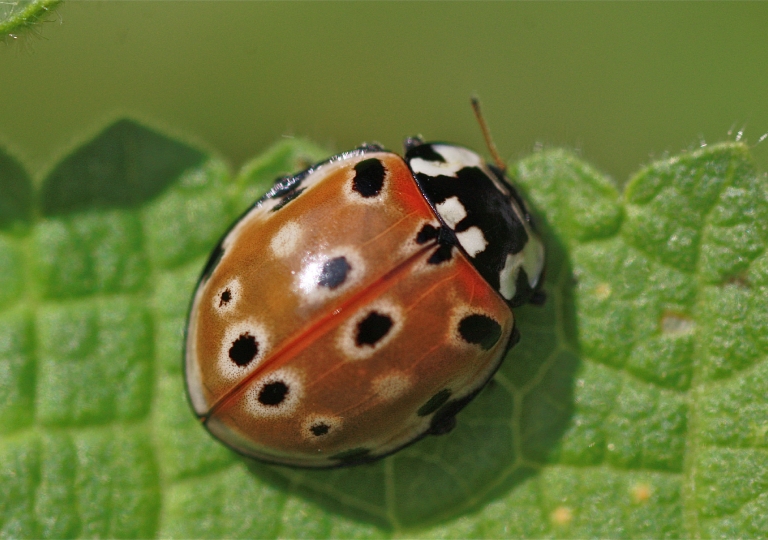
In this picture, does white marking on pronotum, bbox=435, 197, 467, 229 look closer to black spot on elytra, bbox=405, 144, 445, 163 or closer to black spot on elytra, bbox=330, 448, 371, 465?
black spot on elytra, bbox=405, 144, 445, 163

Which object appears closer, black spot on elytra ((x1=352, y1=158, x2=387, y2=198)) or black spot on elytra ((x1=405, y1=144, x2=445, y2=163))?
black spot on elytra ((x1=352, y1=158, x2=387, y2=198))

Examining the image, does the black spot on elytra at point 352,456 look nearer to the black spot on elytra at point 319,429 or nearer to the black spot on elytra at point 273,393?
the black spot on elytra at point 319,429

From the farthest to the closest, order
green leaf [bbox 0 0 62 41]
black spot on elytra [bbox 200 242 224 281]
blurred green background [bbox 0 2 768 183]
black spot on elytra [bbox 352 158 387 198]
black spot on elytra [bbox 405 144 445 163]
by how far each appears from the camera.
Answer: blurred green background [bbox 0 2 768 183] → black spot on elytra [bbox 405 144 445 163] → black spot on elytra [bbox 200 242 224 281] → black spot on elytra [bbox 352 158 387 198] → green leaf [bbox 0 0 62 41]

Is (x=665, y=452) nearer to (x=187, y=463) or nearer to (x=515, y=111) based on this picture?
(x=187, y=463)

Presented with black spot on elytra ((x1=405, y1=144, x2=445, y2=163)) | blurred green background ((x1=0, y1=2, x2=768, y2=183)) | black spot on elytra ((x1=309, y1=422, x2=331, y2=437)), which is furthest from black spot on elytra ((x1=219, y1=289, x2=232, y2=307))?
blurred green background ((x1=0, y1=2, x2=768, y2=183))

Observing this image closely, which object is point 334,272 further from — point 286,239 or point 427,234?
point 427,234

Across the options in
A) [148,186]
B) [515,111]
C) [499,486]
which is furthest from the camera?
[515,111]

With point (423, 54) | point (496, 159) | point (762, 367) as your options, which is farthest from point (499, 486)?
point (423, 54)
